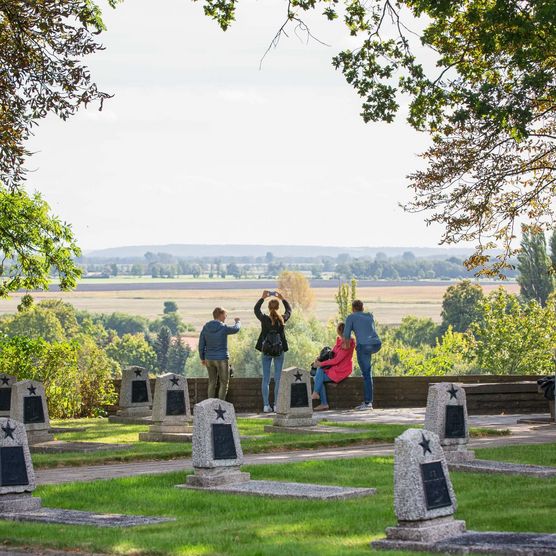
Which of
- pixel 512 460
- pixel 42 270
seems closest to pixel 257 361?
pixel 42 270

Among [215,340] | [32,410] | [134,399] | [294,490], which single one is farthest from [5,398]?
[294,490]

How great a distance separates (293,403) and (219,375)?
2.60 metres

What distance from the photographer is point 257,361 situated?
15675cm

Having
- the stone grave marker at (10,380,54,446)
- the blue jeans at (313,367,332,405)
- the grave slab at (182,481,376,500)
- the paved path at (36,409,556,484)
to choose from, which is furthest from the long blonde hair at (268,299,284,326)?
the grave slab at (182,481,376,500)

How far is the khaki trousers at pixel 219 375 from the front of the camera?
26.1 m

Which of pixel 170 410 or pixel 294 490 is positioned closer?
pixel 294 490

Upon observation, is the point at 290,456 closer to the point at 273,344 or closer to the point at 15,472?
the point at 15,472

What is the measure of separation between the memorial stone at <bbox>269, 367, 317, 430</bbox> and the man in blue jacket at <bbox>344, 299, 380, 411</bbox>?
12.5ft

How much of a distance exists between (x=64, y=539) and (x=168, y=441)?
32.3ft

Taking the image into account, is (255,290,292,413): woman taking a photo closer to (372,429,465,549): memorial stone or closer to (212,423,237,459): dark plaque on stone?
(212,423,237,459): dark plaque on stone

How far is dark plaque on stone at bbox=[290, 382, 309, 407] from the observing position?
23938mm

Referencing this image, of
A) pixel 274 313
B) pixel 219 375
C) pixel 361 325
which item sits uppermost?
pixel 274 313

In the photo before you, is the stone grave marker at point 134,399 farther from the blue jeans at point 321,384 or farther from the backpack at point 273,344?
the blue jeans at point 321,384

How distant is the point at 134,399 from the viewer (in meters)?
27.8
